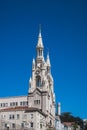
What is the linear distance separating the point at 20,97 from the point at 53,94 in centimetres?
1226

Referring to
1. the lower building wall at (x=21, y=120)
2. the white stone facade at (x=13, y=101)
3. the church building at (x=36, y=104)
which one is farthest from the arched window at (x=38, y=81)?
the lower building wall at (x=21, y=120)

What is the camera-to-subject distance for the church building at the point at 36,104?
10844 centimetres

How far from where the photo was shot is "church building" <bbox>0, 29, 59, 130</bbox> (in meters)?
108

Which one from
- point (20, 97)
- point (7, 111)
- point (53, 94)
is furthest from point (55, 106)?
point (7, 111)

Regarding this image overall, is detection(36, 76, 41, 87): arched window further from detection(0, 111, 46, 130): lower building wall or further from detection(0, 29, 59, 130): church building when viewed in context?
detection(0, 111, 46, 130): lower building wall

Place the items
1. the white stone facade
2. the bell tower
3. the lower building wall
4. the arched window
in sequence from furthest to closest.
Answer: the white stone facade → the arched window → the bell tower → the lower building wall

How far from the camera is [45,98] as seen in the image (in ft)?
389

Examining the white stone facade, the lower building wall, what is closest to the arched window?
the white stone facade

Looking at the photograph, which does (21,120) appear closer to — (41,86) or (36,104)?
(36,104)

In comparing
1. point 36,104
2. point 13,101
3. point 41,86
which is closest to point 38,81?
point 41,86

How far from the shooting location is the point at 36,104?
390 feet

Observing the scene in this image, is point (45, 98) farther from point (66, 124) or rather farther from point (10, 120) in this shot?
point (66, 124)

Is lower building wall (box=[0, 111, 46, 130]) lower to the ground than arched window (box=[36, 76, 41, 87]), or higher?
lower

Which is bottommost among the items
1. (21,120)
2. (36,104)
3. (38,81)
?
(21,120)
